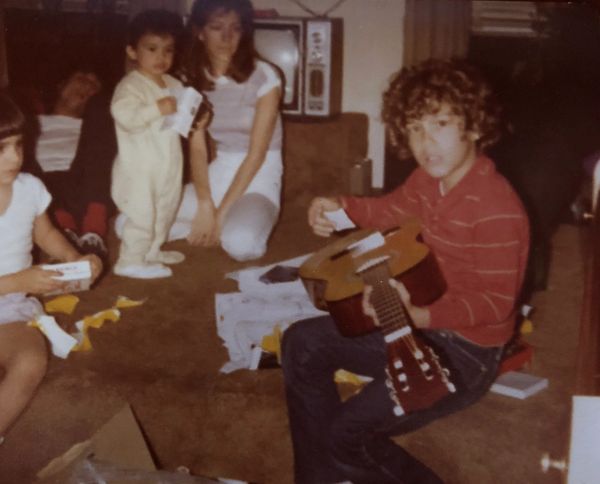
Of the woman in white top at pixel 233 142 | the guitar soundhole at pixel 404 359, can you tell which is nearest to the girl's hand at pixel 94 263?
the woman in white top at pixel 233 142

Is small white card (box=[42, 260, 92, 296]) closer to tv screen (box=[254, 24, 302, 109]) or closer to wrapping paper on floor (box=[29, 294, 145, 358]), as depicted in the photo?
wrapping paper on floor (box=[29, 294, 145, 358])

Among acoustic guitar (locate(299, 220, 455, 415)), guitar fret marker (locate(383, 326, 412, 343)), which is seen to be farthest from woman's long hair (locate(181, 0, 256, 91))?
guitar fret marker (locate(383, 326, 412, 343))

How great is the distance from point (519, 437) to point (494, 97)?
1.44 feet

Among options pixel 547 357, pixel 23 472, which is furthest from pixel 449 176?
pixel 23 472

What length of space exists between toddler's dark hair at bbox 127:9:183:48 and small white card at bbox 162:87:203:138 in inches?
3.4

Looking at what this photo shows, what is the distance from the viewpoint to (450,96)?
101 centimetres

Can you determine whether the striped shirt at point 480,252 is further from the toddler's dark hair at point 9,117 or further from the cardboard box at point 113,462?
the toddler's dark hair at point 9,117

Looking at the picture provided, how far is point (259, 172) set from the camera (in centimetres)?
126

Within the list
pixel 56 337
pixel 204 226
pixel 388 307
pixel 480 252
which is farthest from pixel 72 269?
pixel 480 252

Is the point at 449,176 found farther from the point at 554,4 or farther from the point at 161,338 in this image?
the point at 161,338

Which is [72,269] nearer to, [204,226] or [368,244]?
[204,226]

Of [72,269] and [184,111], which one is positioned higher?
[184,111]

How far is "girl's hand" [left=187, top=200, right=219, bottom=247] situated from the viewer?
124 cm

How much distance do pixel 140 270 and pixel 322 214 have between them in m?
0.32
